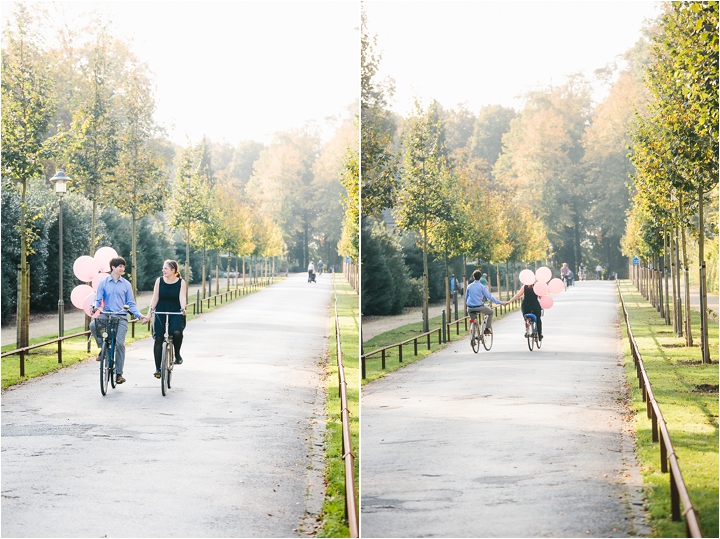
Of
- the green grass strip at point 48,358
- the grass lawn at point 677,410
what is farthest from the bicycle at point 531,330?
the green grass strip at point 48,358

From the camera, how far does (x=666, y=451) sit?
536cm

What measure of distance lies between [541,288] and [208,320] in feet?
31.6

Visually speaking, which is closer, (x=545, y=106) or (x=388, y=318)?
(x=388, y=318)

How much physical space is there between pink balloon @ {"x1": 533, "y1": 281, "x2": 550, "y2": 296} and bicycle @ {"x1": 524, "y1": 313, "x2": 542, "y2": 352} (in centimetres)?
29

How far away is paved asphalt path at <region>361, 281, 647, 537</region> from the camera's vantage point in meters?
5.06

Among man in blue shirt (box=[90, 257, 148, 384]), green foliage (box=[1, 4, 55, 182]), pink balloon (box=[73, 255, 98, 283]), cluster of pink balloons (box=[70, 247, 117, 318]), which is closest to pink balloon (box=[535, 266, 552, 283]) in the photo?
man in blue shirt (box=[90, 257, 148, 384])

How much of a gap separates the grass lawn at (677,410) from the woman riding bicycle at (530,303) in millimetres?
626

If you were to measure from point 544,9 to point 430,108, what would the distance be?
1.31 meters

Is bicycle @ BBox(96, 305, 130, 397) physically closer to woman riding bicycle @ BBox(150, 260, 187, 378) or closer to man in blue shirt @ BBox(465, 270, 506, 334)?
woman riding bicycle @ BBox(150, 260, 187, 378)

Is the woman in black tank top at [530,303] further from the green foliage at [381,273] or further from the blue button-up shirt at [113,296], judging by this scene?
the blue button-up shirt at [113,296]

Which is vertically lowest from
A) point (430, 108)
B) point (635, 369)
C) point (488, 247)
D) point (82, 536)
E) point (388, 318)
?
point (82, 536)

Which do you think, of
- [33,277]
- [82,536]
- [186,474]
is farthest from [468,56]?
[33,277]

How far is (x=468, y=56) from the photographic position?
255 inches

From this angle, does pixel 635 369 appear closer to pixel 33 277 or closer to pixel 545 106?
pixel 545 106
